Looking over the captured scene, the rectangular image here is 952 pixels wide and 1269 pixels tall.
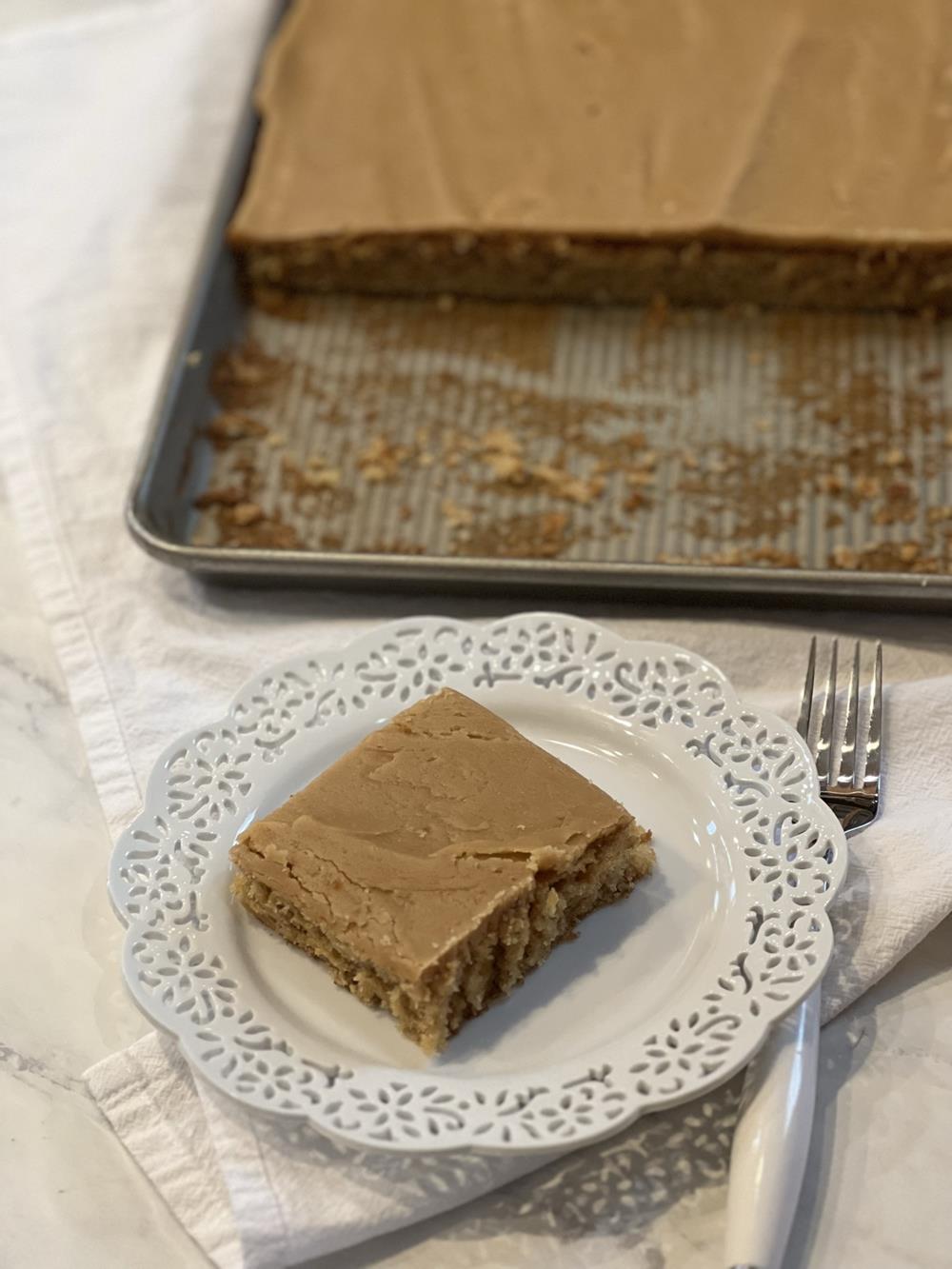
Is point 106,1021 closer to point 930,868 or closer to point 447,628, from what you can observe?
point 447,628

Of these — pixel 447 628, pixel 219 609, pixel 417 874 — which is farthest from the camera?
pixel 219 609

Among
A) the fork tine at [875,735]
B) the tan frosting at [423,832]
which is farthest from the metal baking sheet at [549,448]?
the tan frosting at [423,832]

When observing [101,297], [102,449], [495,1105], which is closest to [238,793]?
[495,1105]

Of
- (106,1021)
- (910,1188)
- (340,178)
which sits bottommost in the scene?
(910,1188)

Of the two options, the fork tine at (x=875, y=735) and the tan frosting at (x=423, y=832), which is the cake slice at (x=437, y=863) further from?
the fork tine at (x=875, y=735)

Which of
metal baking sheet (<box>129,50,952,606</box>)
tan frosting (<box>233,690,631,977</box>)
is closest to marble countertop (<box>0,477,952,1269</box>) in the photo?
tan frosting (<box>233,690,631,977</box>)

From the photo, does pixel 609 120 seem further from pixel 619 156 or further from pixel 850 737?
pixel 850 737
